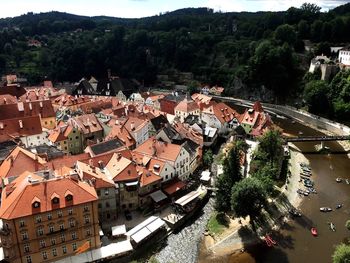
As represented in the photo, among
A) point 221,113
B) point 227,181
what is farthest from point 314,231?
point 221,113

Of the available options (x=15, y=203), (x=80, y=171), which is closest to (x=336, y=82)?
(x=80, y=171)

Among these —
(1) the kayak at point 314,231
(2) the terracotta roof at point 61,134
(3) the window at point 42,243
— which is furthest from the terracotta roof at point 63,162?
(1) the kayak at point 314,231

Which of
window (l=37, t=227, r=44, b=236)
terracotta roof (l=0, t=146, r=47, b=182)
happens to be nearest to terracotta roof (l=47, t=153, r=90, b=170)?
terracotta roof (l=0, t=146, r=47, b=182)

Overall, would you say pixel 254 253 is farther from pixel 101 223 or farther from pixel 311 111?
pixel 311 111

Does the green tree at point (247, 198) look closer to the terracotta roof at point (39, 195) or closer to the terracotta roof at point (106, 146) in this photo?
the terracotta roof at point (39, 195)

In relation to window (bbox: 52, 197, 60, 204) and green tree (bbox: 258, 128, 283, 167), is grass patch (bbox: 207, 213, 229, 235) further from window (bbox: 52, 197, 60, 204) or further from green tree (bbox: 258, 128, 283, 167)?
window (bbox: 52, 197, 60, 204)

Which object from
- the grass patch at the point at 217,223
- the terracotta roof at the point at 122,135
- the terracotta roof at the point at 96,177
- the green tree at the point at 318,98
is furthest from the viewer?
the green tree at the point at 318,98
